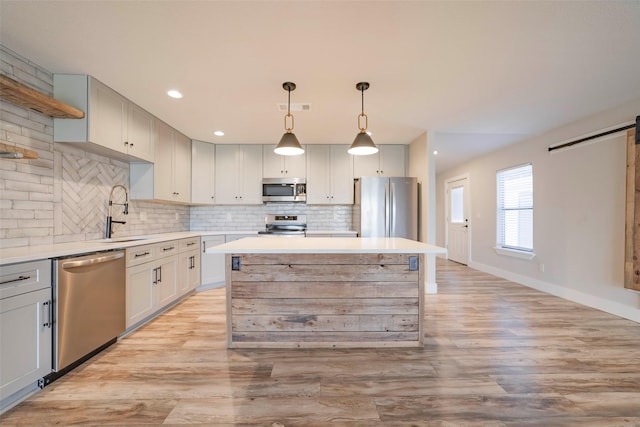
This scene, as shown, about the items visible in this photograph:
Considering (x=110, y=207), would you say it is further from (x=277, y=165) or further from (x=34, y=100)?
(x=277, y=165)

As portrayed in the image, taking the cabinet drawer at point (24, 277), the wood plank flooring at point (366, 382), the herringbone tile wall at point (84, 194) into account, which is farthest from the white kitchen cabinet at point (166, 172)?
the cabinet drawer at point (24, 277)

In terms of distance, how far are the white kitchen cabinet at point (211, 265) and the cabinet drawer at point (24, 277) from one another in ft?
7.37

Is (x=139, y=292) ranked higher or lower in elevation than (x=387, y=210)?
lower

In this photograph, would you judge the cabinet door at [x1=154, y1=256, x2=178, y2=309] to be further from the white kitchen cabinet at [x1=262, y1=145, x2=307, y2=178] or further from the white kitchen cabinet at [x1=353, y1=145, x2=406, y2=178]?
the white kitchen cabinet at [x1=353, y1=145, x2=406, y2=178]

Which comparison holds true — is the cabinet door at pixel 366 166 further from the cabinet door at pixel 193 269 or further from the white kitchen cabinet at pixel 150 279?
the white kitchen cabinet at pixel 150 279

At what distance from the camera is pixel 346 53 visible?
2164 mm

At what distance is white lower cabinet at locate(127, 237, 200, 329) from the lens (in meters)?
2.67

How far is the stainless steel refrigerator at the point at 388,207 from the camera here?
13.6 ft

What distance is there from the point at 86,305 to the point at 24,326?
397 mm

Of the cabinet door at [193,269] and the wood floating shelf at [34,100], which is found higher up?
the wood floating shelf at [34,100]

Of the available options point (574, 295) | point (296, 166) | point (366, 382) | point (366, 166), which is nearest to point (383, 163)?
point (366, 166)

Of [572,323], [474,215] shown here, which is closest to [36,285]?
[572,323]

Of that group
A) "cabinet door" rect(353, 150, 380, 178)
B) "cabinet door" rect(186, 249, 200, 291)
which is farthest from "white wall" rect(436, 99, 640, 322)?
"cabinet door" rect(186, 249, 200, 291)

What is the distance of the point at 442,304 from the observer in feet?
11.6
